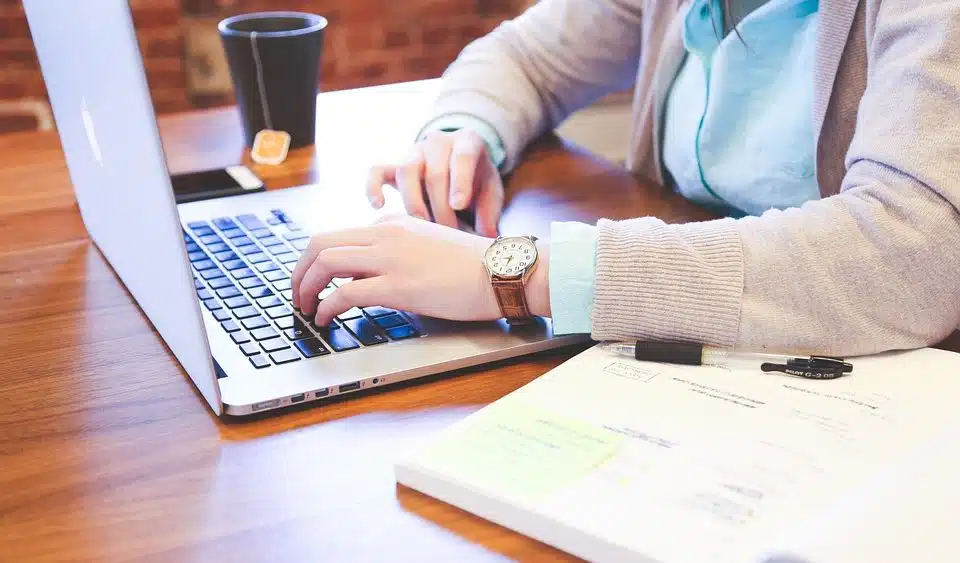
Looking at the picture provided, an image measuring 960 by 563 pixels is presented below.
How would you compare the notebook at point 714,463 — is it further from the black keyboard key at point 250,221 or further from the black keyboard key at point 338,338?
→ the black keyboard key at point 250,221

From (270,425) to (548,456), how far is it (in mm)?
191

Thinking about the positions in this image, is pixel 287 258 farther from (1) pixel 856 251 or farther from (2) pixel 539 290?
(1) pixel 856 251

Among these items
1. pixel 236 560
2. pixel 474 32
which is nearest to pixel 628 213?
pixel 236 560

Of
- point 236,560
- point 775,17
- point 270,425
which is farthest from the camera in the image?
point 775,17

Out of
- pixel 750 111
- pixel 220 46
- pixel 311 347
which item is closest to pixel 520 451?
pixel 311 347

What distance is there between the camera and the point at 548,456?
0.54 meters

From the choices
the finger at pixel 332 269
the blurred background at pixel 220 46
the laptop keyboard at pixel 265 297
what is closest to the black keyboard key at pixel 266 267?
the laptop keyboard at pixel 265 297

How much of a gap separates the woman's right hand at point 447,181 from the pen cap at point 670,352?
0.96 feet

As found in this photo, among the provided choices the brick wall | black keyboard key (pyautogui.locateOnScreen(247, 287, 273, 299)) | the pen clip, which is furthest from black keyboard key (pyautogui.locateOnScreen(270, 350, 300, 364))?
the brick wall

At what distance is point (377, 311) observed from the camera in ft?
2.44

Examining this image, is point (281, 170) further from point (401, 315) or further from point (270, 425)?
point (270, 425)

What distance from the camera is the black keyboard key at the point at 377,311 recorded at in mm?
738

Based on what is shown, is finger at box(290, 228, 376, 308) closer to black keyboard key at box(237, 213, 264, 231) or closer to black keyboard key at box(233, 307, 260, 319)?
black keyboard key at box(233, 307, 260, 319)

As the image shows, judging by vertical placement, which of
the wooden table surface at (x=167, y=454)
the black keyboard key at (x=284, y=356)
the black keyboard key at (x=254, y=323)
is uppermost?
the black keyboard key at (x=254, y=323)
